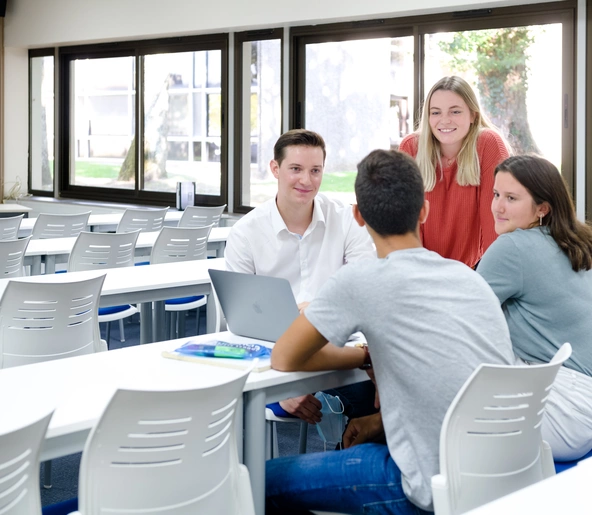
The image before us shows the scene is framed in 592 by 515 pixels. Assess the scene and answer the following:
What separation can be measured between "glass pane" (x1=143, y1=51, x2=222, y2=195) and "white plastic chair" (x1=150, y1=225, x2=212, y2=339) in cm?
311

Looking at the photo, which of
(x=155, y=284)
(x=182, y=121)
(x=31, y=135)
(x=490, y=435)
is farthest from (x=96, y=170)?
(x=490, y=435)

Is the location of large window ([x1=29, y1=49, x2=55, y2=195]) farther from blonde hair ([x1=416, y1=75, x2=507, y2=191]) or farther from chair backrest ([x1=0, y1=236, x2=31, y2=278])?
blonde hair ([x1=416, y1=75, x2=507, y2=191])

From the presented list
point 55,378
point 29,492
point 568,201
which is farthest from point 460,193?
point 29,492

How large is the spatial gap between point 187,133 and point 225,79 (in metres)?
0.81

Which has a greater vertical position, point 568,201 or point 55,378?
point 568,201

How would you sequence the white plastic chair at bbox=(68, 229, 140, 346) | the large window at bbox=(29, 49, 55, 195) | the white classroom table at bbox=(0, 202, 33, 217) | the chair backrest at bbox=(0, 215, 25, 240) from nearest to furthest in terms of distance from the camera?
the white plastic chair at bbox=(68, 229, 140, 346) → the chair backrest at bbox=(0, 215, 25, 240) → the white classroom table at bbox=(0, 202, 33, 217) → the large window at bbox=(29, 49, 55, 195)

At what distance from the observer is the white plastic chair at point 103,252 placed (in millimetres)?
4553

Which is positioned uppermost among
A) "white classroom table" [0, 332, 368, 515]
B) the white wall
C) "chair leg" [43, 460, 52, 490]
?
the white wall

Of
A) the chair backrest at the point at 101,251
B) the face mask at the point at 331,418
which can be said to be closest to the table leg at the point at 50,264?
the chair backrest at the point at 101,251

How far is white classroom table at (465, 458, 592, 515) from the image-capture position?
1.33 meters

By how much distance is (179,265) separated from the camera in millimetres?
4082

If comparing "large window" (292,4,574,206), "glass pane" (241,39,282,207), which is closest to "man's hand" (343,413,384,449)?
"large window" (292,4,574,206)

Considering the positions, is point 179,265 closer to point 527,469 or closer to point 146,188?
point 527,469

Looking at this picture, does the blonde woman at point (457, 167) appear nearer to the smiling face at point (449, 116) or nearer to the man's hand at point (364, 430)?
the smiling face at point (449, 116)
